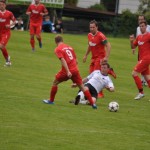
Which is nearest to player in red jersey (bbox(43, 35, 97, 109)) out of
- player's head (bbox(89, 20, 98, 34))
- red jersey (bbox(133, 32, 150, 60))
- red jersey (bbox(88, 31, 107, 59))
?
player's head (bbox(89, 20, 98, 34))

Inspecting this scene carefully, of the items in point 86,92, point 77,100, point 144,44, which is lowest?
point 77,100

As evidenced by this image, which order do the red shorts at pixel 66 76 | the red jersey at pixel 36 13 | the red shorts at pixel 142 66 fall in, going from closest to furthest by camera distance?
1. the red shorts at pixel 66 76
2. the red shorts at pixel 142 66
3. the red jersey at pixel 36 13

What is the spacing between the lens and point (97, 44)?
62.5 feet

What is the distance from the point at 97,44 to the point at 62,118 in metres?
5.29

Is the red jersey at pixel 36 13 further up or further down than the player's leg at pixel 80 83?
further down

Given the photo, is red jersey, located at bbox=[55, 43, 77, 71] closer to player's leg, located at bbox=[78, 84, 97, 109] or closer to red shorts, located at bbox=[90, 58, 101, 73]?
player's leg, located at bbox=[78, 84, 97, 109]

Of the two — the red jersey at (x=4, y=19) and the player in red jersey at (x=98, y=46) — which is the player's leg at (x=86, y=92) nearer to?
the player in red jersey at (x=98, y=46)

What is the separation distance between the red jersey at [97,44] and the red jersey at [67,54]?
127 inches

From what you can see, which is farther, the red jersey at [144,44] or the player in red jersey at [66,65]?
the red jersey at [144,44]

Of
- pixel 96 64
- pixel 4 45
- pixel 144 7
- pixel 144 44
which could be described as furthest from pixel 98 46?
pixel 144 7

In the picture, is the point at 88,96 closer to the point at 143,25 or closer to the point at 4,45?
the point at 143,25

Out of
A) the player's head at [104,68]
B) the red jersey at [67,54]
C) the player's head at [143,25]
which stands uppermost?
the player's head at [143,25]

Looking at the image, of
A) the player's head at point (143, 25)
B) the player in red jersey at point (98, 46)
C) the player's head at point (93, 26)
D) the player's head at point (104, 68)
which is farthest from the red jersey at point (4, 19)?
the player's head at point (104, 68)

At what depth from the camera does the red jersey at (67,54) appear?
51.2ft
